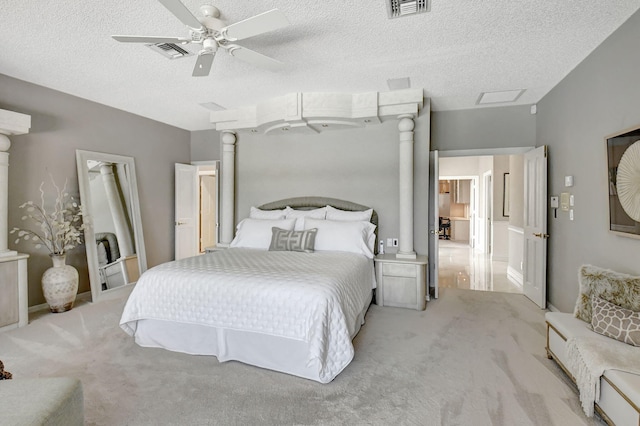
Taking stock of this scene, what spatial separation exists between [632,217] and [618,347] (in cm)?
94

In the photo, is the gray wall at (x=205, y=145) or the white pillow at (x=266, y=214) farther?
the gray wall at (x=205, y=145)

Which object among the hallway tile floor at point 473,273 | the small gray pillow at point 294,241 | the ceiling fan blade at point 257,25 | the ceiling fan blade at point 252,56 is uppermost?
the ceiling fan blade at point 252,56

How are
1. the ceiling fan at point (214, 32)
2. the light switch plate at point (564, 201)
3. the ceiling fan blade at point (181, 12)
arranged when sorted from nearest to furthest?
the ceiling fan blade at point (181, 12) → the ceiling fan at point (214, 32) → the light switch plate at point (564, 201)

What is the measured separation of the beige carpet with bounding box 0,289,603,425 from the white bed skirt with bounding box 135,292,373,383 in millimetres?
71

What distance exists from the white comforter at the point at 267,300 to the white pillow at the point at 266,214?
1528 mm

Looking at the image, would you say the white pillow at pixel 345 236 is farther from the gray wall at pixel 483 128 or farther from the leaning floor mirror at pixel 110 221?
the leaning floor mirror at pixel 110 221

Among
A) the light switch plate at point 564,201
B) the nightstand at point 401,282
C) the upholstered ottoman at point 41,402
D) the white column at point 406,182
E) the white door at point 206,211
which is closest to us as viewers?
the upholstered ottoman at point 41,402

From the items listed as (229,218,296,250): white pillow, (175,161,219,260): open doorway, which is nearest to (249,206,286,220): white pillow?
(229,218,296,250): white pillow

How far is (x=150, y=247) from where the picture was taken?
526 centimetres

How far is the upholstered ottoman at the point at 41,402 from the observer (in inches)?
47.5

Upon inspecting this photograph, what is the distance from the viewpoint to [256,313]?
7.80ft

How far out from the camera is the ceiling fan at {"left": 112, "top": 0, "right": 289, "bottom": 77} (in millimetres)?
1991

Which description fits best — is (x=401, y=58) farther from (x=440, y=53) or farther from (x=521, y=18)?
(x=521, y=18)

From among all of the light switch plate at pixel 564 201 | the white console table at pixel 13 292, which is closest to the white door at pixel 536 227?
the light switch plate at pixel 564 201
